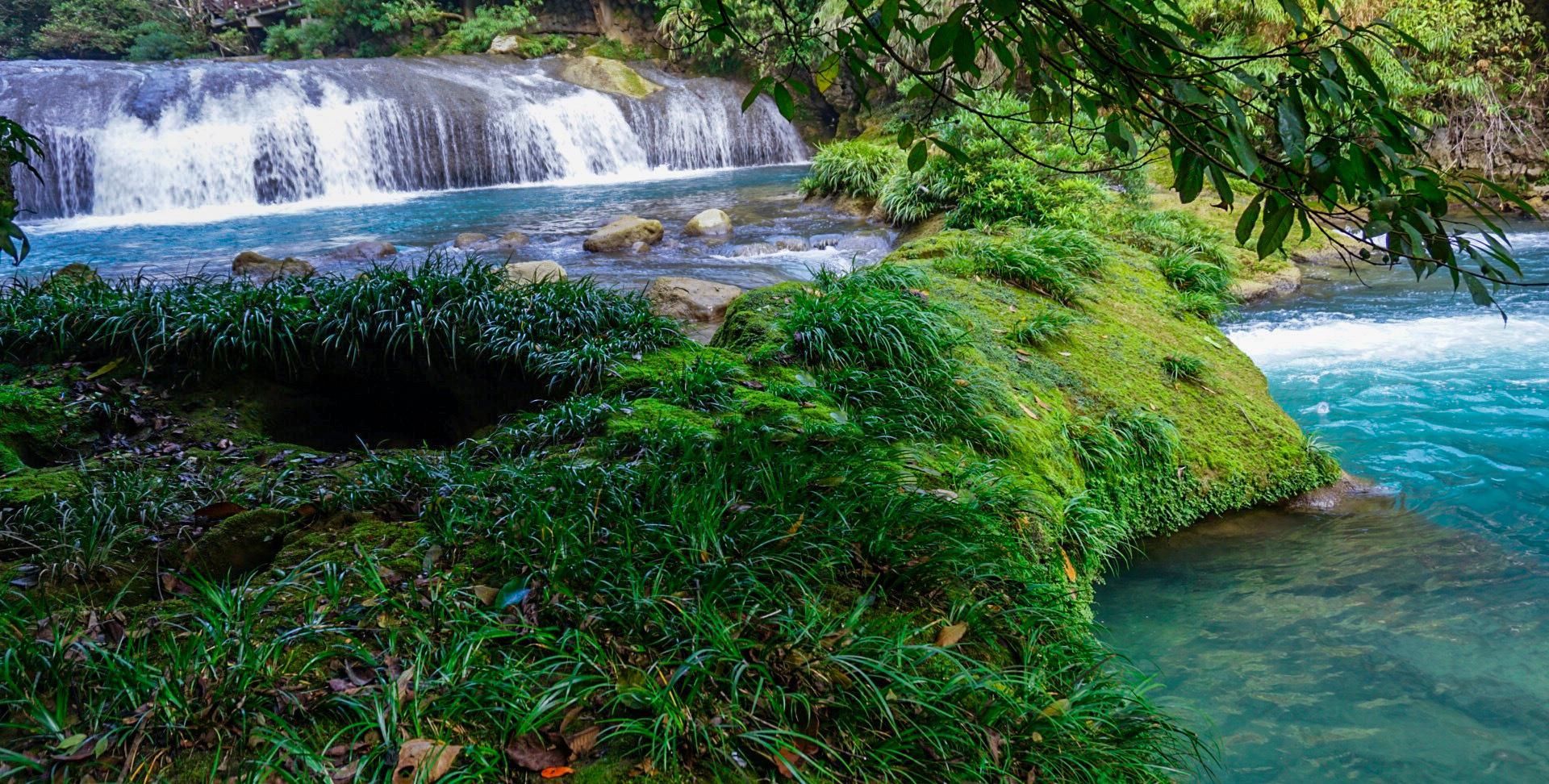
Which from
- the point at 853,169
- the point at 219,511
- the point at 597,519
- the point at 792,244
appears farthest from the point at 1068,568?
the point at 853,169

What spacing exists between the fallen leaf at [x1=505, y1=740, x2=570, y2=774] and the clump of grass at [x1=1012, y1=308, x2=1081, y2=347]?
3491 mm

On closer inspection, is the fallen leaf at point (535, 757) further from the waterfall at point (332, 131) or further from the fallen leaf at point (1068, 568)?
the waterfall at point (332, 131)

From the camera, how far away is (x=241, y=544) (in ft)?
8.98

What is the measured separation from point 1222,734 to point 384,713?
2.50 meters

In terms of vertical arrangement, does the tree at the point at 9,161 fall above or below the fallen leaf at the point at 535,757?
above

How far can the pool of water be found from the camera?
9.71 meters

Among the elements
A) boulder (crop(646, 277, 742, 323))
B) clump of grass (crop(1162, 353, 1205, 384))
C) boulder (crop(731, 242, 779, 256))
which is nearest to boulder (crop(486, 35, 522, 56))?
boulder (crop(731, 242, 779, 256))

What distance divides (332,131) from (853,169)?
969 cm

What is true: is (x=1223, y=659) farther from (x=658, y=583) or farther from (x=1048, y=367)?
(x=658, y=583)

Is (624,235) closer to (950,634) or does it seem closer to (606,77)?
(950,634)

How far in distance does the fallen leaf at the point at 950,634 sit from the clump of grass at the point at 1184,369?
2.91 metres

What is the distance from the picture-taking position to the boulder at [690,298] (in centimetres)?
712

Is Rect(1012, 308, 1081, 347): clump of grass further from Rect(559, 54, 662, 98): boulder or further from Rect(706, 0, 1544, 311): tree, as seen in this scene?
Rect(559, 54, 662, 98): boulder

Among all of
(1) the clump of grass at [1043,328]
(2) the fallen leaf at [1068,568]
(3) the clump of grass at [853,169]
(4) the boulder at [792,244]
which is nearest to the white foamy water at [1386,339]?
(1) the clump of grass at [1043,328]
